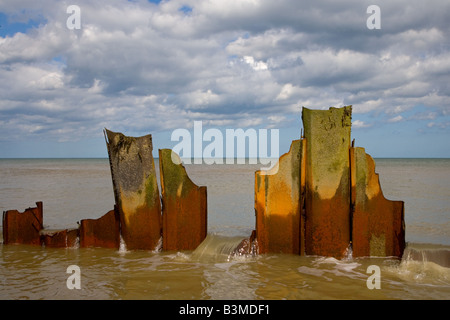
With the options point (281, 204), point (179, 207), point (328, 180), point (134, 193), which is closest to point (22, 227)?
point (134, 193)

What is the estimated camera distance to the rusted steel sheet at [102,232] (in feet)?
19.0

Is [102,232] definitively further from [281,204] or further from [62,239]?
[281,204]

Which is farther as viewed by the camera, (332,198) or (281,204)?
(281,204)

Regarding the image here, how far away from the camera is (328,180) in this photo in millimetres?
5070

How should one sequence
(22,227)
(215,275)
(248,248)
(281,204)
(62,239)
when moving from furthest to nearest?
(22,227)
(62,239)
(248,248)
(281,204)
(215,275)

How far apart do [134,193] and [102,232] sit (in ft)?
2.92

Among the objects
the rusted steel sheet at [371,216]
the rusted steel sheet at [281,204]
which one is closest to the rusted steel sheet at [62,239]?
the rusted steel sheet at [281,204]

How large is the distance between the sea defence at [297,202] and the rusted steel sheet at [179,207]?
0.02 m

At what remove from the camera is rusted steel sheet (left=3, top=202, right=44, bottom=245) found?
6121 millimetres

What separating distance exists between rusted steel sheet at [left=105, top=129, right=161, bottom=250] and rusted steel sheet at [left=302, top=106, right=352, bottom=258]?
2.31m
